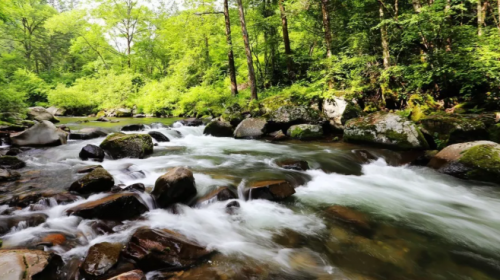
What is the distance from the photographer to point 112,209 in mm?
3814

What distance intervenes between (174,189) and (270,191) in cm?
177

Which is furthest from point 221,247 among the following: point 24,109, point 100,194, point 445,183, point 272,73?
point 272,73

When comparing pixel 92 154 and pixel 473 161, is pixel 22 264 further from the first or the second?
pixel 473 161

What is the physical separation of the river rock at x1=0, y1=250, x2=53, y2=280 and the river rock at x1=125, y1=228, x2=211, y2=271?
0.77 metres

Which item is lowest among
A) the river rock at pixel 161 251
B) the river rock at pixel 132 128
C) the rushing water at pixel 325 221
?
the rushing water at pixel 325 221

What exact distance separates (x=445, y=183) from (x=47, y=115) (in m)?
19.1

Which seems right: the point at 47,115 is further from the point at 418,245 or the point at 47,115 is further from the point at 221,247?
the point at 418,245

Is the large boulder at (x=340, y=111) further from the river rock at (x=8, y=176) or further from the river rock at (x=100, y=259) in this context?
the river rock at (x=8, y=176)

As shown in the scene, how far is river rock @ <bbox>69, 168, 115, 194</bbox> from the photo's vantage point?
454 centimetres

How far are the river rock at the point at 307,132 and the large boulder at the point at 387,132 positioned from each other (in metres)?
1.33

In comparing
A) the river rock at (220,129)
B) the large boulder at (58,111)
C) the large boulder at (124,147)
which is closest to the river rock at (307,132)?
the river rock at (220,129)

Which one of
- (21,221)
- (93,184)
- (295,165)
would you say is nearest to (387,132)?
(295,165)

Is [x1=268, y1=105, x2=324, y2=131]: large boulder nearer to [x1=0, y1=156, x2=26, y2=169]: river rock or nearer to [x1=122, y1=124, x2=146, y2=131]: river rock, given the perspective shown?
[x1=122, y1=124, x2=146, y2=131]: river rock

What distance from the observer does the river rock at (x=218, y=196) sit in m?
4.59
